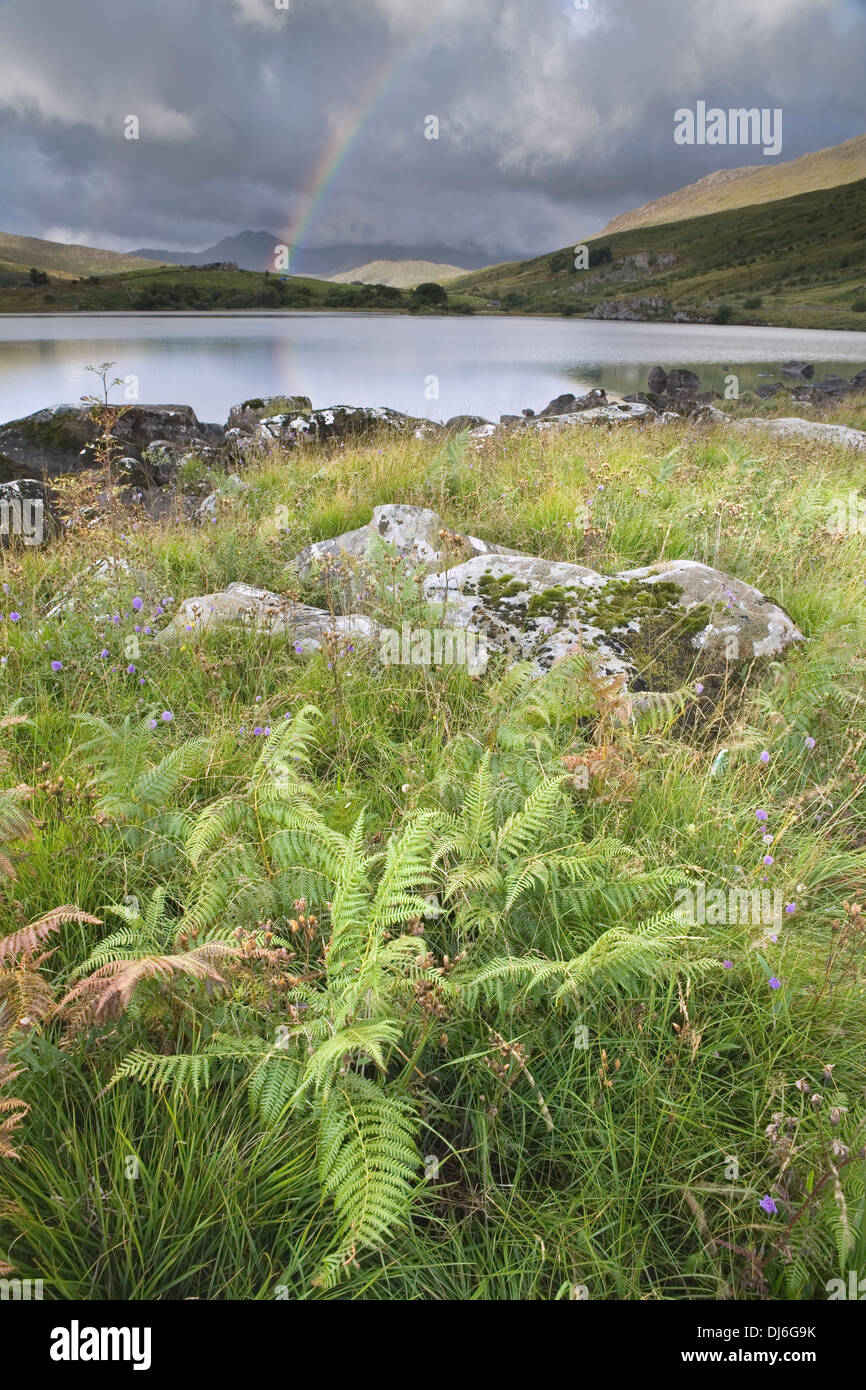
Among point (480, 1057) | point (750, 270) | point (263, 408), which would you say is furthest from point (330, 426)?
point (750, 270)

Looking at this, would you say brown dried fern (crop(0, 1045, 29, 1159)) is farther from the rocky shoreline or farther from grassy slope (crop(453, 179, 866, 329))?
grassy slope (crop(453, 179, 866, 329))

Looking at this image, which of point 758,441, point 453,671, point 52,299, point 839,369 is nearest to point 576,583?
point 453,671

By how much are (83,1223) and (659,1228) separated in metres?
1.38

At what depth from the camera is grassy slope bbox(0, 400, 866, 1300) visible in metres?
1.64

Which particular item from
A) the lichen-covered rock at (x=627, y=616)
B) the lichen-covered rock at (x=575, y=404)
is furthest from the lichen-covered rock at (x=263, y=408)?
the lichen-covered rock at (x=627, y=616)

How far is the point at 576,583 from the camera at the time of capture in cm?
456

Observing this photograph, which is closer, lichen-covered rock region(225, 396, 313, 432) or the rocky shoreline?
the rocky shoreline

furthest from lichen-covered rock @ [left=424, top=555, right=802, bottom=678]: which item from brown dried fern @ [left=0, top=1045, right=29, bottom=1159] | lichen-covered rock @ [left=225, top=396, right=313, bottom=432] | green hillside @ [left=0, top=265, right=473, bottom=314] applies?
green hillside @ [left=0, top=265, right=473, bottom=314]

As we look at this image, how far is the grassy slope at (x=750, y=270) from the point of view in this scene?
→ 360ft

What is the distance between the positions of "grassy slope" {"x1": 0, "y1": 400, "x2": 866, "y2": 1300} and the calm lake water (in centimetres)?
1219

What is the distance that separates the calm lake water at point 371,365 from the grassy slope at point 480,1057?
12.2 m

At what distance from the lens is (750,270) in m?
135

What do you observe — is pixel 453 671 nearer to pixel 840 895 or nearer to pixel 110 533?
pixel 840 895

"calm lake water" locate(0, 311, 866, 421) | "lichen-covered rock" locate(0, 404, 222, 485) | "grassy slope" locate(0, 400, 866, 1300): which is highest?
"calm lake water" locate(0, 311, 866, 421)
